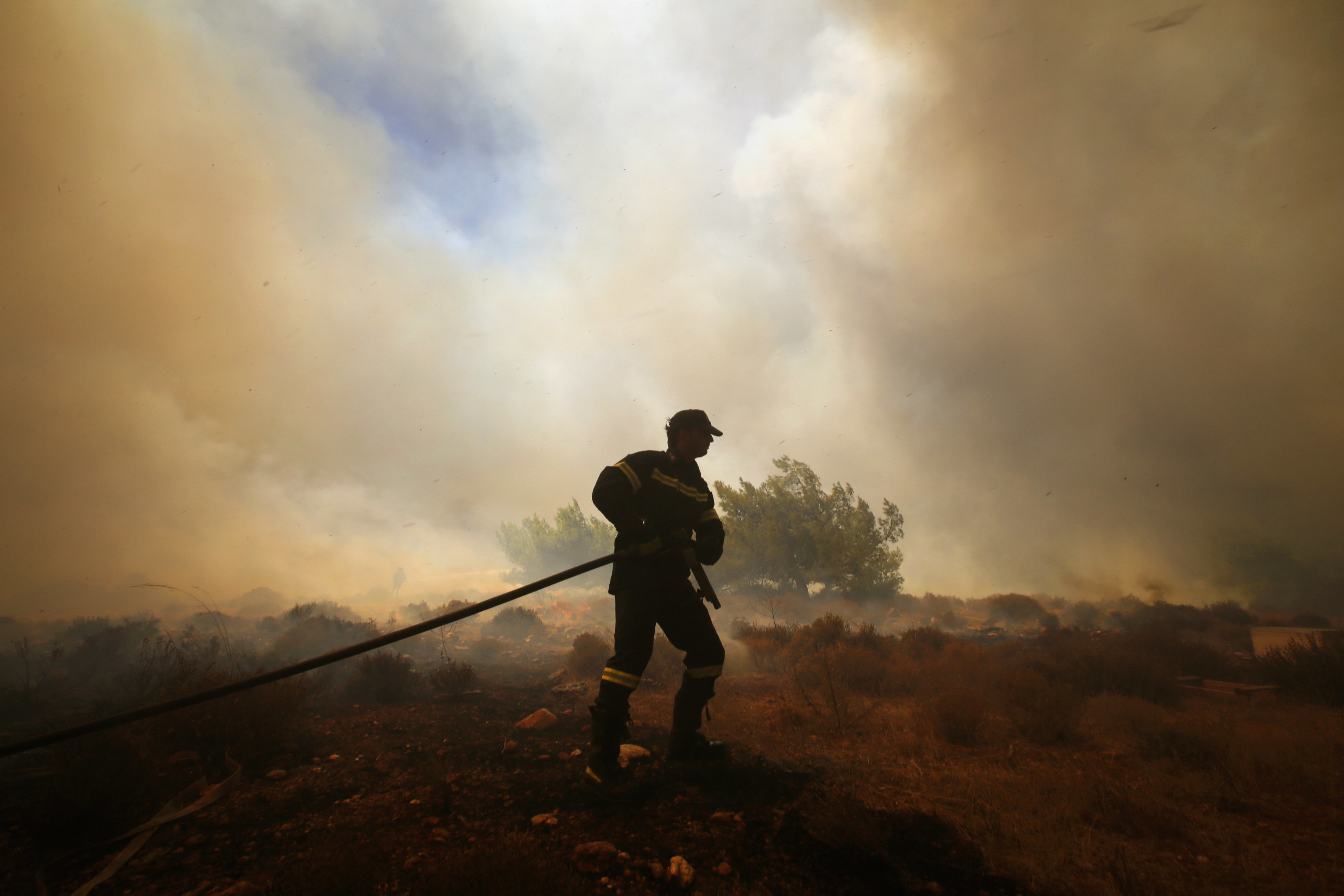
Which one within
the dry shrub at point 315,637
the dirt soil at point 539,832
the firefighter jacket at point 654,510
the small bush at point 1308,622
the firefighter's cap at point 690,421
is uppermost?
the firefighter's cap at point 690,421

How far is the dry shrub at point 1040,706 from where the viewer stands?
445 centimetres

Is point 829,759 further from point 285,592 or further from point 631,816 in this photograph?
point 285,592

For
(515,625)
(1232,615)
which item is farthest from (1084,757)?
(515,625)

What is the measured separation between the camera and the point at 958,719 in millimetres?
4418

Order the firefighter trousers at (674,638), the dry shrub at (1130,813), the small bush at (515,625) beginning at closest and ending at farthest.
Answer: the dry shrub at (1130,813), the firefighter trousers at (674,638), the small bush at (515,625)

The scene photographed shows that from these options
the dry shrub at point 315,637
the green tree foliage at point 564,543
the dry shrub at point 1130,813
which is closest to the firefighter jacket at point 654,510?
the dry shrub at point 1130,813

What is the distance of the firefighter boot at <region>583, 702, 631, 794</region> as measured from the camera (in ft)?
9.25

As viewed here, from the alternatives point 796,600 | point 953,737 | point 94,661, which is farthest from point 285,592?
point 953,737

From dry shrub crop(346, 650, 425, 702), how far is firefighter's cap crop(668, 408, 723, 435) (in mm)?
5507

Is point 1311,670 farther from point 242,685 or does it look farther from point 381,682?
point 381,682

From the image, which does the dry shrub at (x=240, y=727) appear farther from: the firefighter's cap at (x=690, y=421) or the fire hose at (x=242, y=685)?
the firefighter's cap at (x=690, y=421)

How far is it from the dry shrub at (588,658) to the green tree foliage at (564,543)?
98.0ft

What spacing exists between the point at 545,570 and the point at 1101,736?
143 feet

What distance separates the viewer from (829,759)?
3.81m
